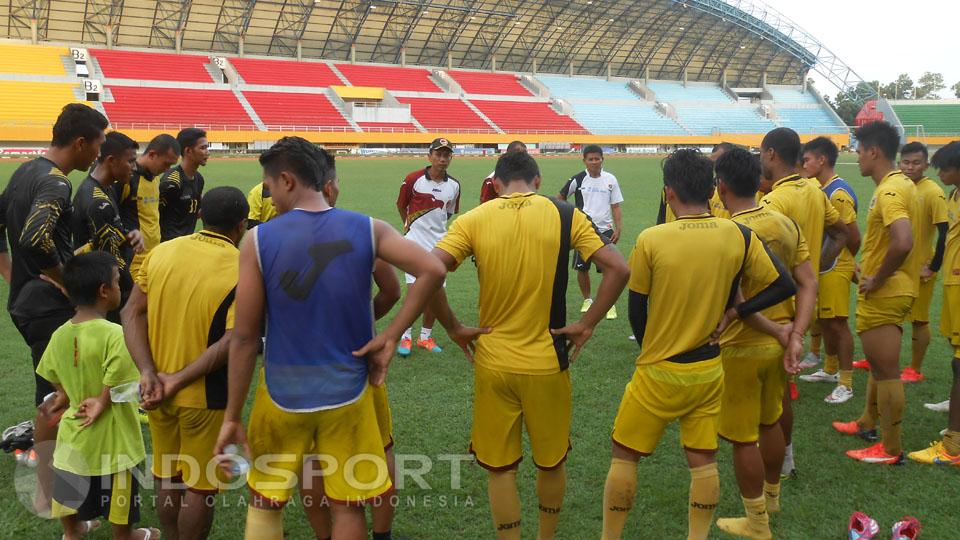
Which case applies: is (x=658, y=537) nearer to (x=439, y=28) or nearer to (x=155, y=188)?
(x=155, y=188)

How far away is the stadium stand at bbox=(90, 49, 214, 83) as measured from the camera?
4478 cm

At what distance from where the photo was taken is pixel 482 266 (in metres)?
3.26

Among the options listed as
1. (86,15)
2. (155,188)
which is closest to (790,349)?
(155,188)

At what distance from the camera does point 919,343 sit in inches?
234

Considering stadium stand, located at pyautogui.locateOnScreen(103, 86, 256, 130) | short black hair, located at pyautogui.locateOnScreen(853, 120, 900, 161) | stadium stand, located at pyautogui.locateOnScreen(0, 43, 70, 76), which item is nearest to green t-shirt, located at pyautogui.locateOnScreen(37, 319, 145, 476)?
short black hair, located at pyautogui.locateOnScreen(853, 120, 900, 161)

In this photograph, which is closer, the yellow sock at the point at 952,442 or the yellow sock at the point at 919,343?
the yellow sock at the point at 952,442

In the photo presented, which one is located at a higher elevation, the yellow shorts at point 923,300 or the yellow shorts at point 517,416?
the yellow shorts at point 923,300

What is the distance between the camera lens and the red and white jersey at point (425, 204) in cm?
716

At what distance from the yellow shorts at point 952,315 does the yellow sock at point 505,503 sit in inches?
130

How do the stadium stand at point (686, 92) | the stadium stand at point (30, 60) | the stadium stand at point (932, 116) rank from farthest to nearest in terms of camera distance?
the stadium stand at point (686, 92), the stadium stand at point (932, 116), the stadium stand at point (30, 60)

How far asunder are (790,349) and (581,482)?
1.60 meters

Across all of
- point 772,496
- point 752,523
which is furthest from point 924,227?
point 752,523

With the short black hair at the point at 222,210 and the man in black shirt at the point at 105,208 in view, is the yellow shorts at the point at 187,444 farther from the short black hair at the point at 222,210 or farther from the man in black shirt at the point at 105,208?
the man in black shirt at the point at 105,208

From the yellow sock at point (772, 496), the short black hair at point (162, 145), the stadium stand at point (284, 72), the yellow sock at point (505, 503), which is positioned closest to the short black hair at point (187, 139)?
the short black hair at point (162, 145)
